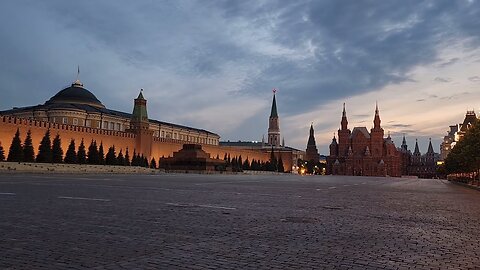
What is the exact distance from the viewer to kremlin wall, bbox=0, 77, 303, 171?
1940 inches

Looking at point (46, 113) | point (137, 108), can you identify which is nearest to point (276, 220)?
point (137, 108)

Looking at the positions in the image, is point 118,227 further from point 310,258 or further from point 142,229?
point 310,258

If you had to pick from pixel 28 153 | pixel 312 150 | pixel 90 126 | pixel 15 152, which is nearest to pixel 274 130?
pixel 312 150

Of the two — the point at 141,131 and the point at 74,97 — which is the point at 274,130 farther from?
the point at 141,131

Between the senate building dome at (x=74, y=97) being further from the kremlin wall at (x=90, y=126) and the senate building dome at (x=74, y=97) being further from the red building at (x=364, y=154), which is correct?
the red building at (x=364, y=154)

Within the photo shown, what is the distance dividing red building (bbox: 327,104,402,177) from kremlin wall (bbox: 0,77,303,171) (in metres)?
26.4

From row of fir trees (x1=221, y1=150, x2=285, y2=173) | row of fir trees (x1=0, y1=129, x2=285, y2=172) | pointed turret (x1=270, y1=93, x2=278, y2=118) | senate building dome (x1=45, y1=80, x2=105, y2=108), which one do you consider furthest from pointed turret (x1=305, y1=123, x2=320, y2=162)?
row of fir trees (x1=0, y1=129, x2=285, y2=172)

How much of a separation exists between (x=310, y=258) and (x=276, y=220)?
10.0 ft

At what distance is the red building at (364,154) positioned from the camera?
354ft

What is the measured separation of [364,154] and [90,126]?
67.9m

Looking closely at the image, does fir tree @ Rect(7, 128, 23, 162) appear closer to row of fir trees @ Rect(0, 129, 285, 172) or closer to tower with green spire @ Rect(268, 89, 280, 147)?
row of fir trees @ Rect(0, 129, 285, 172)

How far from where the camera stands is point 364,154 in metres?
111

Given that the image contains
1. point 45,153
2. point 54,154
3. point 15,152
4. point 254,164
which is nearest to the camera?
point 15,152

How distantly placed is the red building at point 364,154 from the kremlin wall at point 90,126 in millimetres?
26442
